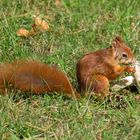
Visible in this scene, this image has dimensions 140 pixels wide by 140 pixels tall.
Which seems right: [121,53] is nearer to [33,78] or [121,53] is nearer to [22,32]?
[33,78]

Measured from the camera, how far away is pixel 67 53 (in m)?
4.82

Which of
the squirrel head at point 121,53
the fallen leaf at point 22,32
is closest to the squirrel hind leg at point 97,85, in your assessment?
the squirrel head at point 121,53

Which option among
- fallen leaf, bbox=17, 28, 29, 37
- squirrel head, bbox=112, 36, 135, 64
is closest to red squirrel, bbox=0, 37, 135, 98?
squirrel head, bbox=112, 36, 135, 64

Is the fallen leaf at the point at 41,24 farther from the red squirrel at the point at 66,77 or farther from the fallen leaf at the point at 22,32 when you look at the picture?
the red squirrel at the point at 66,77

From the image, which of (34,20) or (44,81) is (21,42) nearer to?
(34,20)

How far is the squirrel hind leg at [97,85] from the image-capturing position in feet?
13.5

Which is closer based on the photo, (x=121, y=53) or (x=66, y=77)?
(x=66, y=77)

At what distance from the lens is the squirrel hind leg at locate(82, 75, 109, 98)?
410 centimetres

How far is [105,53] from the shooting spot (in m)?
4.23

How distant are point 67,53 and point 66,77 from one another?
0.74m

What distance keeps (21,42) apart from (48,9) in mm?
769

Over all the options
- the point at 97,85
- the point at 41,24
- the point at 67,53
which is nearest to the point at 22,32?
the point at 41,24

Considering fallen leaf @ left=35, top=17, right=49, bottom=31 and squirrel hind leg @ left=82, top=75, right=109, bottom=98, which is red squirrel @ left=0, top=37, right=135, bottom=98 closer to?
squirrel hind leg @ left=82, top=75, right=109, bottom=98

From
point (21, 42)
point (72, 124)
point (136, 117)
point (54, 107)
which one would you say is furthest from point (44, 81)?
point (21, 42)
